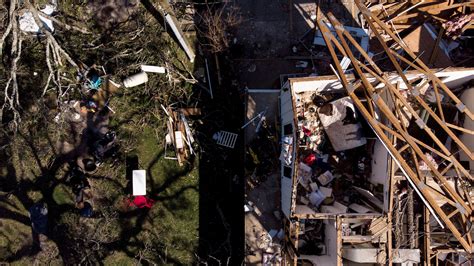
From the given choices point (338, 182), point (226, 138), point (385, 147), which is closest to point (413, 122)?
point (385, 147)

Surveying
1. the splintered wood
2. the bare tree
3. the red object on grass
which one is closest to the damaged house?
the splintered wood

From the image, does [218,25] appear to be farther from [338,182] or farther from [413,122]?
[413,122]

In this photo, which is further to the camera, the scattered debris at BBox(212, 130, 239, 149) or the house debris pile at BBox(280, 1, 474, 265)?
the scattered debris at BBox(212, 130, 239, 149)

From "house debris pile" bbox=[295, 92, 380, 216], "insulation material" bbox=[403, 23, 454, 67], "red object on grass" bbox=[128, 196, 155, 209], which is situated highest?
"insulation material" bbox=[403, 23, 454, 67]

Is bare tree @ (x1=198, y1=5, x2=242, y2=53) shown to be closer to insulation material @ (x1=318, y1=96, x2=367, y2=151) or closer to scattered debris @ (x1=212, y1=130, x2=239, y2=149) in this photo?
scattered debris @ (x1=212, y1=130, x2=239, y2=149)

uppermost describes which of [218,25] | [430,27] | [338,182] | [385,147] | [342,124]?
[430,27]

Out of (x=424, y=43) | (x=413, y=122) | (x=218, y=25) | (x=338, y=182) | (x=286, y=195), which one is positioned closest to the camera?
(x=286, y=195)

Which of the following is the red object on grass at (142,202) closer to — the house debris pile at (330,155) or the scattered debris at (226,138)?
the scattered debris at (226,138)
